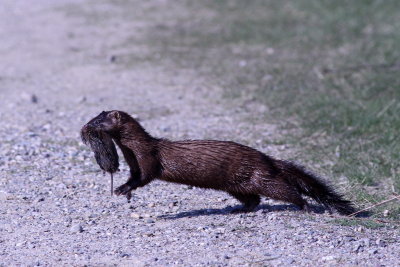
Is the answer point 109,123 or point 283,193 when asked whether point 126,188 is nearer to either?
point 109,123

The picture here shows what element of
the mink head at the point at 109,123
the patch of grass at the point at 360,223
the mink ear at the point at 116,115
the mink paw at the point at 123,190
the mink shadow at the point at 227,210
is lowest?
the mink shadow at the point at 227,210

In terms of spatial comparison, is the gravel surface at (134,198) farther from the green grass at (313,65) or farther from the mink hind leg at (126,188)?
the green grass at (313,65)

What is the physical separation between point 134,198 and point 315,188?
4.79 feet

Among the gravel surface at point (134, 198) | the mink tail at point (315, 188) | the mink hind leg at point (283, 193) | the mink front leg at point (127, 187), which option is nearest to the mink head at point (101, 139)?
the mink front leg at point (127, 187)

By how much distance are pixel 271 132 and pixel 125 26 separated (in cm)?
779

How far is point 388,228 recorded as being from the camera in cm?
551

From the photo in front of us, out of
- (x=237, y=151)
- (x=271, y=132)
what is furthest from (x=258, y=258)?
(x=271, y=132)

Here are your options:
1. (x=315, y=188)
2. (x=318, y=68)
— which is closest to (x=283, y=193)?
(x=315, y=188)

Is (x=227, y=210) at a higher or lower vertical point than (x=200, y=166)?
lower

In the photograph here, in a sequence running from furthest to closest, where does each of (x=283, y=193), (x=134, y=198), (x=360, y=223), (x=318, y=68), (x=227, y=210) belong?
1. (x=318, y=68)
2. (x=134, y=198)
3. (x=227, y=210)
4. (x=283, y=193)
5. (x=360, y=223)

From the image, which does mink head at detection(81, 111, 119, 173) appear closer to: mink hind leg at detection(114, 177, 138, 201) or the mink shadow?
mink hind leg at detection(114, 177, 138, 201)

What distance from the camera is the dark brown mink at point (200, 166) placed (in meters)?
5.66

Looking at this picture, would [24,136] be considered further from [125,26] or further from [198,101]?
[125,26]

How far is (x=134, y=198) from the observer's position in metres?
6.24
